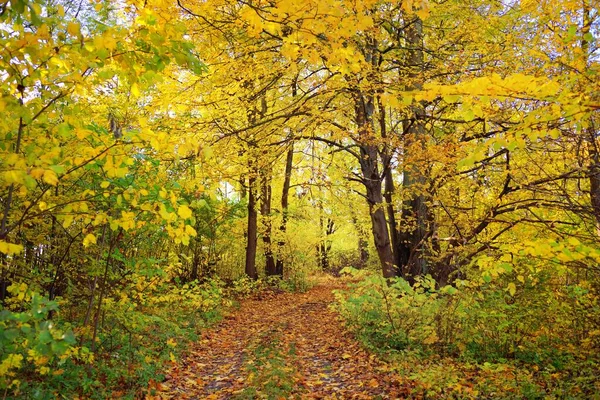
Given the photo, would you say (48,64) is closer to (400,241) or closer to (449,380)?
(449,380)

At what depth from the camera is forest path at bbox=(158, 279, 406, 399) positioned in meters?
5.12

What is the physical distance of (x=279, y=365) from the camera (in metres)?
6.05

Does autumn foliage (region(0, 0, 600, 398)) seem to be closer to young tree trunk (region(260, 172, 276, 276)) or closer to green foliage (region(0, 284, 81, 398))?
green foliage (region(0, 284, 81, 398))

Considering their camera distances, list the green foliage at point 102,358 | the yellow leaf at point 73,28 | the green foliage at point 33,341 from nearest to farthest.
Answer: the green foliage at point 33,341 → the yellow leaf at point 73,28 → the green foliage at point 102,358

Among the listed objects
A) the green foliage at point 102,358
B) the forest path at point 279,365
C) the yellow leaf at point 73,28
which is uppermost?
the yellow leaf at point 73,28

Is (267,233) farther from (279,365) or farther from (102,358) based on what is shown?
(102,358)

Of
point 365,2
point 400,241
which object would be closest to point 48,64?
point 365,2

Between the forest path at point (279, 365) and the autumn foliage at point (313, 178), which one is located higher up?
the autumn foliage at point (313, 178)

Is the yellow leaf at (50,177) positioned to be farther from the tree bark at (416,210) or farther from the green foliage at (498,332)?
the tree bark at (416,210)

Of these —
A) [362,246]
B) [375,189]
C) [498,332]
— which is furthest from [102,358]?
[362,246]

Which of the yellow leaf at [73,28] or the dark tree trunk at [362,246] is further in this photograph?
the dark tree trunk at [362,246]

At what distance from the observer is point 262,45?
809 centimetres

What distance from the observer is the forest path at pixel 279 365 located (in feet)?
16.8

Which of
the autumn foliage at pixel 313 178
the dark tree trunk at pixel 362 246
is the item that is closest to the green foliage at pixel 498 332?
the autumn foliage at pixel 313 178
